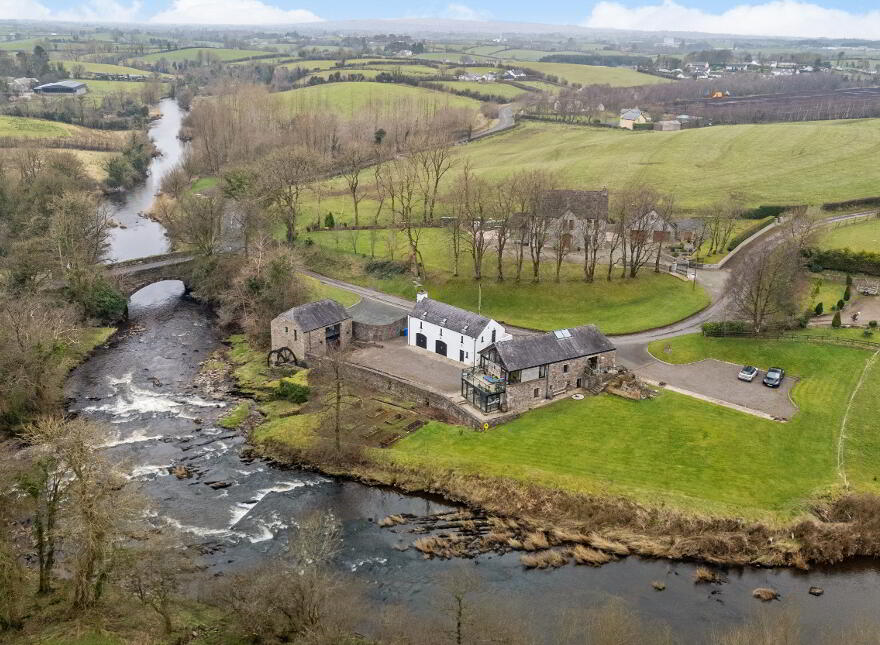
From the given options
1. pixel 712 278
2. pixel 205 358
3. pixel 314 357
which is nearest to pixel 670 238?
pixel 712 278

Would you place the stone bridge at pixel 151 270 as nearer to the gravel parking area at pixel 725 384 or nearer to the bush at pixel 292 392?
the bush at pixel 292 392

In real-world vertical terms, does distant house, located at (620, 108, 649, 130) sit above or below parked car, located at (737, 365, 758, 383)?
above

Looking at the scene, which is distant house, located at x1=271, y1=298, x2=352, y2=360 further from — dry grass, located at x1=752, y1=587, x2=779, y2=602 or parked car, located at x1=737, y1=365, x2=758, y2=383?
dry grass, located at x1=752, y1=587, x2=779, y2=602

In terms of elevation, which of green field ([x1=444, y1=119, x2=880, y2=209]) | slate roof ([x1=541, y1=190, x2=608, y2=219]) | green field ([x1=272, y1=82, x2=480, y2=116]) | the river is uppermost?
green field ([x1=272, y1=82, x2=480, y2=116])

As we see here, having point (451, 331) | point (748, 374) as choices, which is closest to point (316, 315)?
point (451, 331)

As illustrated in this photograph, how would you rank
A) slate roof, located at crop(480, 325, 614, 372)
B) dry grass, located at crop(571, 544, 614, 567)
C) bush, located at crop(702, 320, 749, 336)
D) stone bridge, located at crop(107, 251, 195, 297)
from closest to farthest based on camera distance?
dry grass, located at crop(571, 544, 614, 567) < slate roof, located at crop(480, 325, 614, 372) < bush, located at crop(702, 320, 749, 336) < stone bridge, located at crop(107, 251, 195, 297)

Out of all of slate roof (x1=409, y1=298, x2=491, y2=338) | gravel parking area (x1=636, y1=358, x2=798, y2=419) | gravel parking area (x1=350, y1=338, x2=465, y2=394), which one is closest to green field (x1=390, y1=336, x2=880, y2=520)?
gravel parking area (x1=636, y1=358, x2=798, y2=419)
